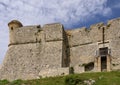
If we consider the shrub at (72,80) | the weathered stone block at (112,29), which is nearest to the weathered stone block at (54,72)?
the weathered stone block at (112,29)

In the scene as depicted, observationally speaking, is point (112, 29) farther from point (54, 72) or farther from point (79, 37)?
point (54, 72)

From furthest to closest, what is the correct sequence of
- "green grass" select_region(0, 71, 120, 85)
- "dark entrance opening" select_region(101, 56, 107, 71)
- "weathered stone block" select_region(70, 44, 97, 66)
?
"weathered stone block" select_region(70, 44, 97, 66), "dark entrance opening" select_region(101, 56, 107, 71), "green grass" select_region(0, 71, 120, 85)

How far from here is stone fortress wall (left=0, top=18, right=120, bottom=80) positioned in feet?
139

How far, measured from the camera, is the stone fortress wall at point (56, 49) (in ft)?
139

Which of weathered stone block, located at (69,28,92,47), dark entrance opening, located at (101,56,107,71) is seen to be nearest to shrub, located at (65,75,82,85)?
dark entrance opening, located at (101,56,107,71)

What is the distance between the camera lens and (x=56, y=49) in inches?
1746

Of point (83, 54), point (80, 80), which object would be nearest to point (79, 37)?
point (83, 54)

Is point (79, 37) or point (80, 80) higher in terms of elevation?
point (79, 37)

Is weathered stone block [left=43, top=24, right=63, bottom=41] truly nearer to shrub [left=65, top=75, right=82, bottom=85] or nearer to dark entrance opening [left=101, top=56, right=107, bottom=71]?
dark entrance opening [left=101, top=56, right=107, bottom=71]

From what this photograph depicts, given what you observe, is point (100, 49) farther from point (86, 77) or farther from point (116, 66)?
point (86, 77)

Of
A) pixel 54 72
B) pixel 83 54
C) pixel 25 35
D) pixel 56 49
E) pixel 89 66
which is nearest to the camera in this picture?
pixel 54 72

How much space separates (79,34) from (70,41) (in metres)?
1.48

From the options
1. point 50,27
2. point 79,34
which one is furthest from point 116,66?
point 50,27

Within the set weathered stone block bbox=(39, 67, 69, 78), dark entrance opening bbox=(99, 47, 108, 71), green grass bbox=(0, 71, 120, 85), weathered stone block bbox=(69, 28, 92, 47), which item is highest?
weathered stone block bbox=(69, 28, 92, 47)
